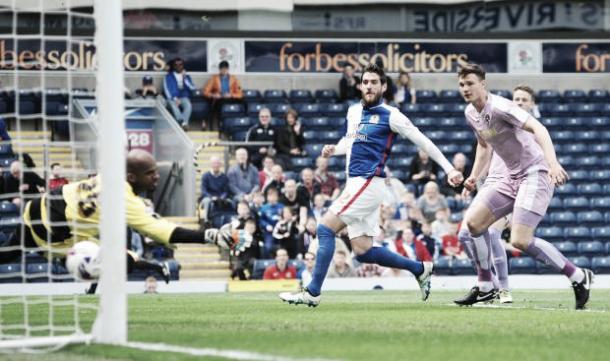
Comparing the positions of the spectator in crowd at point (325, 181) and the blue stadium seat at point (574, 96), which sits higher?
the blue stadium seat at point (574, 96)

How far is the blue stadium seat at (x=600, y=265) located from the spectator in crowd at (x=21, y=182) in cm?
1259

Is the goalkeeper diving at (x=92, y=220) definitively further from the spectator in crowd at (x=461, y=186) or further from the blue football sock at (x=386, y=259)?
the spectator in crowd at (x=461, y=186)

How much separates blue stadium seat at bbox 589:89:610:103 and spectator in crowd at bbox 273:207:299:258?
35.2 feet

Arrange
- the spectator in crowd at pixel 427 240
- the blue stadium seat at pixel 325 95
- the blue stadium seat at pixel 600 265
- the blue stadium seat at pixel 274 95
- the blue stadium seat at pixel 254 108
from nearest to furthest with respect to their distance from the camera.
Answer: the spectator in crowd at pixel 427 240, the blue stadium seat at pixel 600 265, the blue stadium seat at pixel 254 108, the blue stadium seat at pixel 274 95, the blue stadium seat at pixel 325 95

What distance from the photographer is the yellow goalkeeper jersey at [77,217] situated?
28.6ft

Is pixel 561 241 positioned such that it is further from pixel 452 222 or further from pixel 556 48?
pixel 556 48

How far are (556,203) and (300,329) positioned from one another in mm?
17642

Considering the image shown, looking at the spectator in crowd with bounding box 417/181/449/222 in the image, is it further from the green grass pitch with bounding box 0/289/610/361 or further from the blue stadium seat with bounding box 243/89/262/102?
the green grass pitch with bounding box 0/289/610/361

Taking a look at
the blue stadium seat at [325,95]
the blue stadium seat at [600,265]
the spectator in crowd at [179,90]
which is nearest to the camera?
the blue stadium seat at [600,265]

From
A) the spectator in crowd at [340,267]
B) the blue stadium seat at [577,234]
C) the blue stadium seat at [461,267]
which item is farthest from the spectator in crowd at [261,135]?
the blue stadium seat at [577,234]

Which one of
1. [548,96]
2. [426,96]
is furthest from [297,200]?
[548,96]

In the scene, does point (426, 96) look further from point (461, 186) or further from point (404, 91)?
point (461, 186)

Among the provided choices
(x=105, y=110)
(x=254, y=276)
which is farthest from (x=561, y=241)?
(x=105, y=110)

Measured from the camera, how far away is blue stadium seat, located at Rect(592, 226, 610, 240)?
24703 mm
